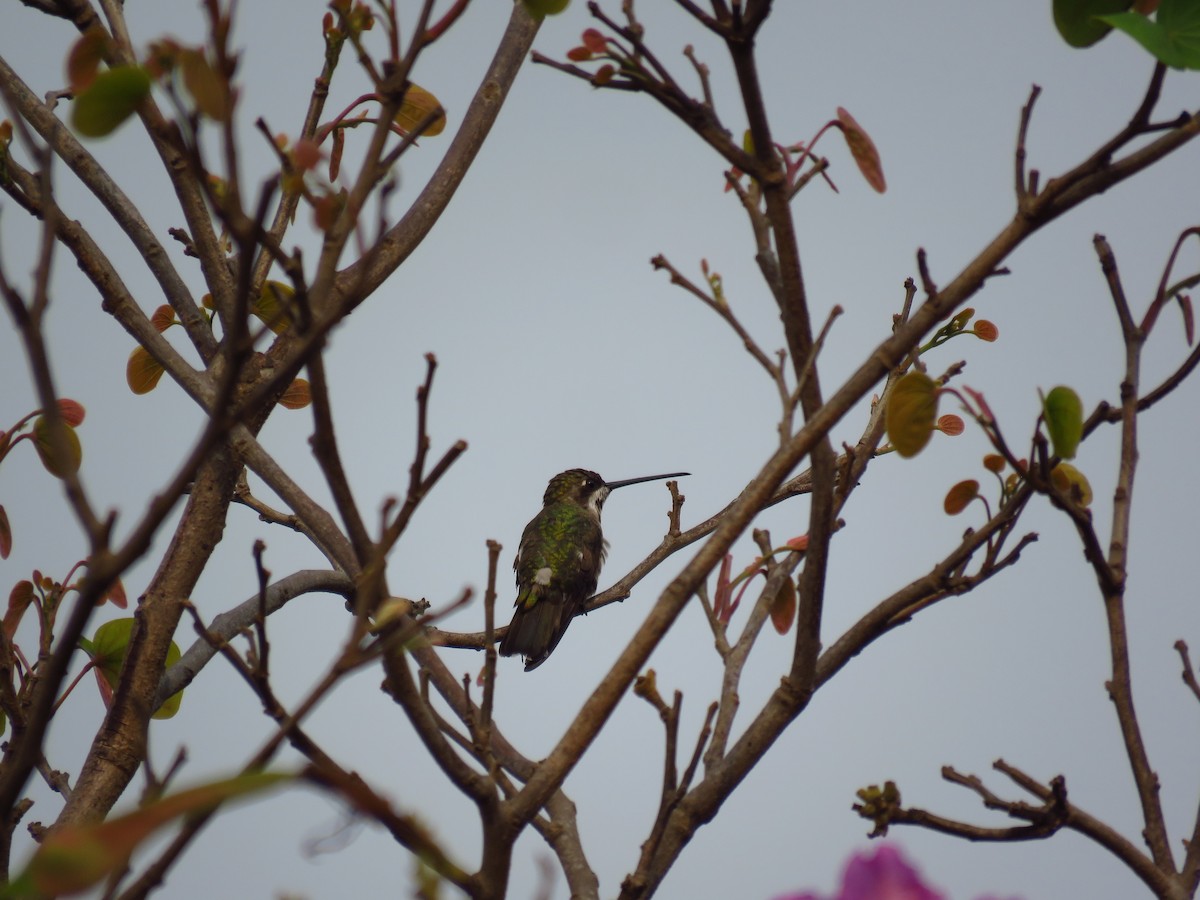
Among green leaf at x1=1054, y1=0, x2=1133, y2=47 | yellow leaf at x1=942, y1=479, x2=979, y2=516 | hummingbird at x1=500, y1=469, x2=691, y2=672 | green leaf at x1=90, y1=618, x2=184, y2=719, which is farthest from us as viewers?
hummingbird at x1=500, y1=469, x2=691, y2=672

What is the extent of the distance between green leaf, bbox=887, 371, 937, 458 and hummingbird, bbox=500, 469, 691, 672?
4.61 metres

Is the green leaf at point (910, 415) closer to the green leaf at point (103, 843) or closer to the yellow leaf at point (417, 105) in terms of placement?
the yellow leaf at point (417, 105)

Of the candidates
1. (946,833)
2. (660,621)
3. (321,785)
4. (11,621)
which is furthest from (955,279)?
(11,621)

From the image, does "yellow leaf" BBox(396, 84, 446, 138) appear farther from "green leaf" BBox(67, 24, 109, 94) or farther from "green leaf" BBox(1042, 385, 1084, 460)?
"green leaf" BBox(1042, 385, 1084, 460)

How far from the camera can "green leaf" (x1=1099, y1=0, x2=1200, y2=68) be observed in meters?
1.34

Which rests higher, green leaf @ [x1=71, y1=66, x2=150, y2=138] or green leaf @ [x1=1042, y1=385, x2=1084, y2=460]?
green leaf @ [x1=1042, y1=385, x2=1084, y2=460]

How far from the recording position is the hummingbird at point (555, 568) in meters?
6.32

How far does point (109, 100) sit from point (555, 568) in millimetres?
5754

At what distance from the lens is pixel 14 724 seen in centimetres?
207

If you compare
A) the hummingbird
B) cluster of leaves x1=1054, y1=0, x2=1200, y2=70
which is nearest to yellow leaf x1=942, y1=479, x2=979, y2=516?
cluster of leaves x1=1054, y1=0, x2=1200, y2=70

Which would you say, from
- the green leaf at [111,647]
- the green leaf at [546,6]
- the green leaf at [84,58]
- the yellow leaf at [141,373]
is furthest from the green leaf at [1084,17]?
the yellow leaf at [141,373]

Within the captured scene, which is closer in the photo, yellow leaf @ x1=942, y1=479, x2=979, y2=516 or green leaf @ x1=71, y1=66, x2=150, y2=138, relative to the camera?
green leaf @ x1=71, y1=66, x2=150, y2=138

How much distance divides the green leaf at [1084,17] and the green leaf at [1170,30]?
64mm

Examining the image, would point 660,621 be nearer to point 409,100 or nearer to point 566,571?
point 409,100
